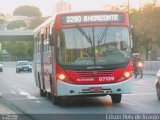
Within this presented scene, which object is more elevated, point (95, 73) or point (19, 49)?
point (95, 73)

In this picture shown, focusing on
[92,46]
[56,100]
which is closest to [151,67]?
[56,100]

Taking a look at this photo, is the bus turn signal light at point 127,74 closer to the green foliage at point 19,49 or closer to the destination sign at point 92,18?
the destination sign at point 92,18

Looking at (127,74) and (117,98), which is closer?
(127,74)

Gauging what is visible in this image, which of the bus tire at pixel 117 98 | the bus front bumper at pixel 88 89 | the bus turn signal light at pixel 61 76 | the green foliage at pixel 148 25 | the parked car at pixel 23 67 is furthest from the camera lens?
the parked car at pixel 23 67

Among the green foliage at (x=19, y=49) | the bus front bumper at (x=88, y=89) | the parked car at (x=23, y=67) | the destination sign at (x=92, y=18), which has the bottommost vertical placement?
the green foliage at (x=19, y=49)

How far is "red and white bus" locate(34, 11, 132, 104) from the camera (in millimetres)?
17109

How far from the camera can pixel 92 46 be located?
17344 mm

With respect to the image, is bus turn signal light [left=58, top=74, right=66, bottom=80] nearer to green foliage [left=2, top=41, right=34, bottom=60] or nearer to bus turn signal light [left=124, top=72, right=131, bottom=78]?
bus turn signal light [left=124, top=72, right=131, bottom=78]

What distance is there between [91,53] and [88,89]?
3.66 ft

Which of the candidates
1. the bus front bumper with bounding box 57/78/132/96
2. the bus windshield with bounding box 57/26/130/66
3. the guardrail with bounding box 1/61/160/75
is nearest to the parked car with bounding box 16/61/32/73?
the guardrail with bounding box 1/61/160/75

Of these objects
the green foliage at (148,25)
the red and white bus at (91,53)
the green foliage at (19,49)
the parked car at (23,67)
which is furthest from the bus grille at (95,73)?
the green foliage at (19,49)

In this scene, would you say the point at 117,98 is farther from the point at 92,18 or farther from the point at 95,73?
the point at 92,18

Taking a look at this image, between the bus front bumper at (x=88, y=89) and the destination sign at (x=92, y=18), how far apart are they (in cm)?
200

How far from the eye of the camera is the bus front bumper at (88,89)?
55.8 ft
